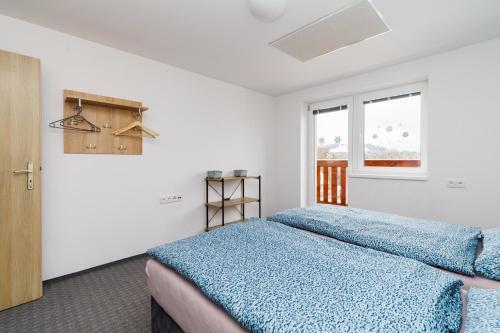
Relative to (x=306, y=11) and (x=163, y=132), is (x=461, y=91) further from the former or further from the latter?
(x=163, y=132)

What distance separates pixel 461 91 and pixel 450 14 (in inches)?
36.7

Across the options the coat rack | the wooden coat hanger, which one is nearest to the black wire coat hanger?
the coat rack

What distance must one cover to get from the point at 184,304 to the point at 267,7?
192 centimetres

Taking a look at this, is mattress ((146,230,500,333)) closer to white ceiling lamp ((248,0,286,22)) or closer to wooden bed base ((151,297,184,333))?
wooden bed base ((151,297,184,333))

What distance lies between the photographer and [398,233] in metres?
1.67

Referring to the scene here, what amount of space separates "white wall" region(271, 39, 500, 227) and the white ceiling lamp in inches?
78.9

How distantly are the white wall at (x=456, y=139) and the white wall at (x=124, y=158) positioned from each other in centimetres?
223

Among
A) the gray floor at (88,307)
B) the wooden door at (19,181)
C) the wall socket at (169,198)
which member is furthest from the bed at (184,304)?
the wall socket at (169,198)

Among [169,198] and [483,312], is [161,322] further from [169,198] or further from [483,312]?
[169,198]

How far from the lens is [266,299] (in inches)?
36.6

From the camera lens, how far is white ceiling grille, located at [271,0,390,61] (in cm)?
188

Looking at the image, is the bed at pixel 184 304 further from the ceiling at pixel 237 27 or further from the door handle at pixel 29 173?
the ceiling at pixel 237 27

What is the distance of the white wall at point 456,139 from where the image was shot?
7.78ft

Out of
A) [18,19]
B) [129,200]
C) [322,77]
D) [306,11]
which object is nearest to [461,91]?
[322,77]
